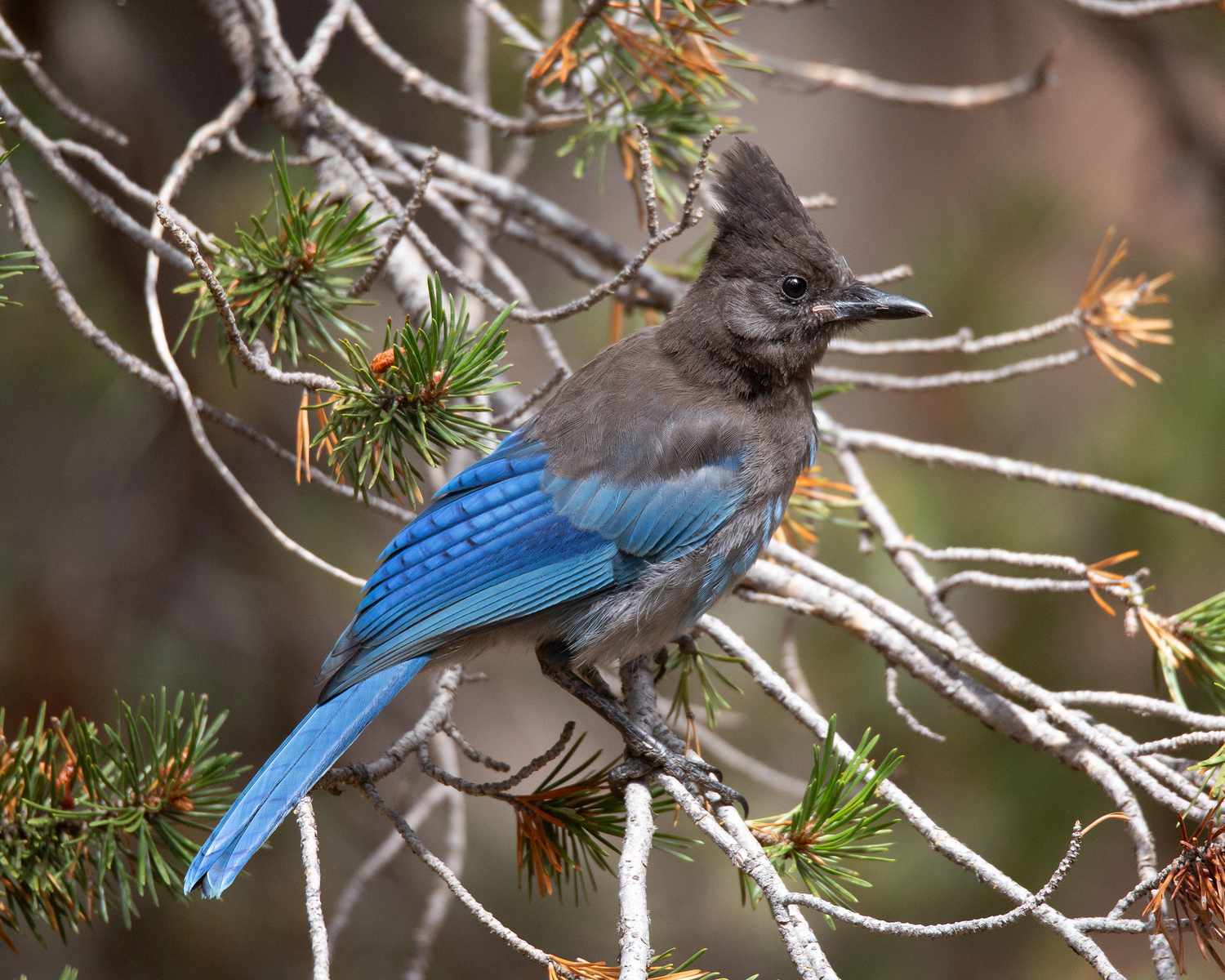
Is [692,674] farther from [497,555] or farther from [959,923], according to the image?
[959,923]

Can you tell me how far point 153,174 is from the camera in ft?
11.1

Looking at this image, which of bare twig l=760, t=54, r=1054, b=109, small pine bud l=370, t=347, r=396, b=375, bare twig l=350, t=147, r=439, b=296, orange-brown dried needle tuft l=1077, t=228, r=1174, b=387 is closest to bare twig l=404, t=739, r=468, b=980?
small pine bud l=370, t=347, r=396, b=375

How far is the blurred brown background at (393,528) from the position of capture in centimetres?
342

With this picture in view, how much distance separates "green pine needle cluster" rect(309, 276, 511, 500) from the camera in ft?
6.27

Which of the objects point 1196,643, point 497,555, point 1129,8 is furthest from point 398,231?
point 1129,8

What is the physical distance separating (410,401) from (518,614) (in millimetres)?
659

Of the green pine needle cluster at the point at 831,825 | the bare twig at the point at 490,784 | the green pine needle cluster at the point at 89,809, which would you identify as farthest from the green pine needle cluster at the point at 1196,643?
the green pine needle cluster at the point at 89,809

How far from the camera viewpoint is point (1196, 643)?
2244 millimetres

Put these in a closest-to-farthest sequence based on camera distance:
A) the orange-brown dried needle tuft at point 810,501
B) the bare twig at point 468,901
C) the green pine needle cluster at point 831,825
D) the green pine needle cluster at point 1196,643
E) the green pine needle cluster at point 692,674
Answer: the bare twig at point 468,901, the green pine needle cluster at point 831,825, the green pine needle cluster at point 1196,643, the green pine needle cluster at point 692,674, the orange-brown dried needle tuft at point 810,501

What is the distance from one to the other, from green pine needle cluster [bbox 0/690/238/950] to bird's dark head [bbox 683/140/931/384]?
136 centimetres

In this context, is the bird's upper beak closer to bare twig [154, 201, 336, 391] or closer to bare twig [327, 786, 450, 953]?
bare twig [154, 201, 336, 391]


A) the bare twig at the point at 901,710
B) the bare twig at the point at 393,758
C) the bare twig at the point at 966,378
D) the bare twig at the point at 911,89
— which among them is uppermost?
the bare twig at the point at 911,89

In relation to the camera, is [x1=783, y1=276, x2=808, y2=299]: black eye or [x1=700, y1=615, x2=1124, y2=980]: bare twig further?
[x1=783, y1=276, x2=808, y2=299]: black eye

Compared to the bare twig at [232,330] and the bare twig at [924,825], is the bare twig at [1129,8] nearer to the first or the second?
the bare twig at [924,825]
